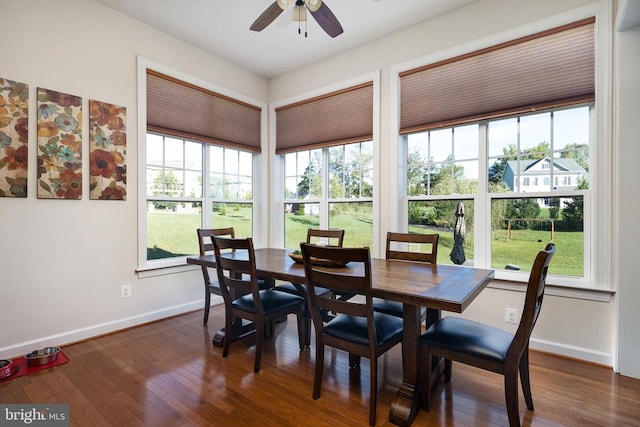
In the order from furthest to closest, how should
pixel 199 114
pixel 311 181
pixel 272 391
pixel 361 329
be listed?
pixel 311 181 < pixel 199 114 < pixel 272 391 < pixel 361 329

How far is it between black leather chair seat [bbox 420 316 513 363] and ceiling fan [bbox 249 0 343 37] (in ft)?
7.64

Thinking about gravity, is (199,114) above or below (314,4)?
below

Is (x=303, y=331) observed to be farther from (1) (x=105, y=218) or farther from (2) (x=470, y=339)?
(1) (x=105, y=218)

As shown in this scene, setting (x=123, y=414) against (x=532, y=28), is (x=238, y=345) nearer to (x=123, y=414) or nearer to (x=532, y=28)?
(x=123, y=414)

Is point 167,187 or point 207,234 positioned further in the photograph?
point 167,187

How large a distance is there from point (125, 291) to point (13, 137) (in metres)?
1.60

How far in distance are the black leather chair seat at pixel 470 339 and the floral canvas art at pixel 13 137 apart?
324cm

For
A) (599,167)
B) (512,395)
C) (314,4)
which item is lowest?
(512,395)

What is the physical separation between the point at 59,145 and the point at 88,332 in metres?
1.69

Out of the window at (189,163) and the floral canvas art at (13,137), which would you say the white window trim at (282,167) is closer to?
the window at (189,163)

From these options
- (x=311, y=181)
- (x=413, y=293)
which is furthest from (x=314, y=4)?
(x=311, y=181)

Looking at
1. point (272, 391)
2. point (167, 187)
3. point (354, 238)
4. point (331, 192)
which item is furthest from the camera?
point (331, 192)

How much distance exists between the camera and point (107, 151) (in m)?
2.97

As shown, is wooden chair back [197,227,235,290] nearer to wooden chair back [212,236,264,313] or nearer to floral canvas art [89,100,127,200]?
wooden chair back [212,236,264,313]
